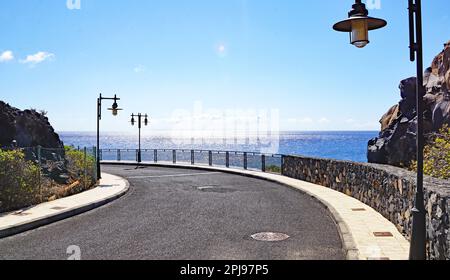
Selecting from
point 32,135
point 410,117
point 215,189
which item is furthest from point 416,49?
point 410,117

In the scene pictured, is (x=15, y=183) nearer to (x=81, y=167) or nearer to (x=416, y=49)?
(x=81, y=167)

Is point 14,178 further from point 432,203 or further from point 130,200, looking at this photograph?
point 432,203

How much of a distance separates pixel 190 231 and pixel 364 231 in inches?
150

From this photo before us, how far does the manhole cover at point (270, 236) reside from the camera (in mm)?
8836

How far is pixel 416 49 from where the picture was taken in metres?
6.53

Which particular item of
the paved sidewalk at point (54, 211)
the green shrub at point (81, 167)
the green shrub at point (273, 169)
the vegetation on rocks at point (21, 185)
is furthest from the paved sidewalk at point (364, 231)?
the green shrub at point (273, 169)

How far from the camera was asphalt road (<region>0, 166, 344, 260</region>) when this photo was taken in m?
7.73

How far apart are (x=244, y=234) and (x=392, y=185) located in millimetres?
3831

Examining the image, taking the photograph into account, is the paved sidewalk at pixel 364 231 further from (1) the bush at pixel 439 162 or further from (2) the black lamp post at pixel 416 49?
(1) the bush at pixel 439 162

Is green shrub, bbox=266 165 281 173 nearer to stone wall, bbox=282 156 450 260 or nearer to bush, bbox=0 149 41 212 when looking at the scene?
stone wall, bbox=282 156 450 260

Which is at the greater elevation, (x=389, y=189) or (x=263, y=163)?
(x=389, y=189)

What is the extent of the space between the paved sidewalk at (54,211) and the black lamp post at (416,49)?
26.9ft

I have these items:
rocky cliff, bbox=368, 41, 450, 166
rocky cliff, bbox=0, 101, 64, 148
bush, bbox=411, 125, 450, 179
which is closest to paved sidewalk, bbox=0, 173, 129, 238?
rocky cliff, bbox=0, 101, 64, 148
